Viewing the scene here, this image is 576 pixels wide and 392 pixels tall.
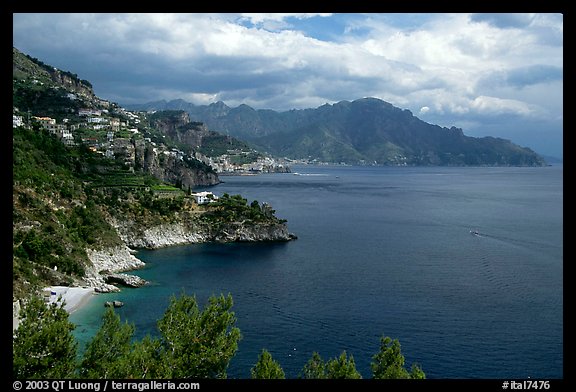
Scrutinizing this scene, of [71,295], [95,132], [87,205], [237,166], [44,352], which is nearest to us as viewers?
[44,352]

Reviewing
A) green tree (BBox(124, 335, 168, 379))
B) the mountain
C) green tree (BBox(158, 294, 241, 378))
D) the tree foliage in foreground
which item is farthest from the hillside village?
green tree (BBox(124, 335, 168, 379))

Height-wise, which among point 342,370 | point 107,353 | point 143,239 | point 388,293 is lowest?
point 388,293

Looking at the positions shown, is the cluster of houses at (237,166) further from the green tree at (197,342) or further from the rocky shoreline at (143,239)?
the green tree at (197,342)

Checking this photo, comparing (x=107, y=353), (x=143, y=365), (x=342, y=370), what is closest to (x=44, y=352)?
(x=107, y=353)

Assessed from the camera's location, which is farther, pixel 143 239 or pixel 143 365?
pixel 143 239

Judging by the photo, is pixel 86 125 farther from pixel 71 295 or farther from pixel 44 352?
pixel 44 352

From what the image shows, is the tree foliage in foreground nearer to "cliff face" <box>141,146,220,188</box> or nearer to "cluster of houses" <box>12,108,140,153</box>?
"cluster of houses" <box>12,108,140,153</box>

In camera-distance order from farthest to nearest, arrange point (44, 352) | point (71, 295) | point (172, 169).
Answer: point (172, 169) → point (71, 295) → point (44, 352)
